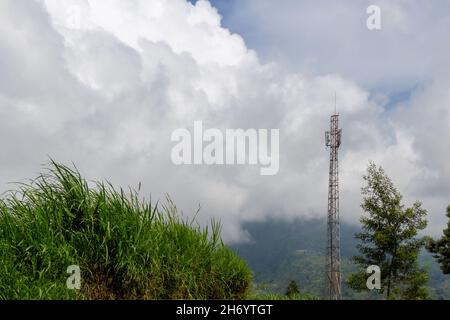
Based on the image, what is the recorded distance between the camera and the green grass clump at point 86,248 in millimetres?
7047

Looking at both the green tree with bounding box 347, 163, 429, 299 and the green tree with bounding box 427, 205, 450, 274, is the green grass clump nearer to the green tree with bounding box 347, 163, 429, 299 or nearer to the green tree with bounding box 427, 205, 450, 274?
the green tree with bounding box 347, 163, 429, 299

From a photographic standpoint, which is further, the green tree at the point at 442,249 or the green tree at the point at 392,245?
the green tree at the point at 442,249

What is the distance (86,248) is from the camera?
7.49 m

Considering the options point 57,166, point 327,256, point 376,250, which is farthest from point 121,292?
point 327,256

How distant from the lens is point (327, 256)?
36156 millimetres

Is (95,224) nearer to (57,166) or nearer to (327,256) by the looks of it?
(57,166)

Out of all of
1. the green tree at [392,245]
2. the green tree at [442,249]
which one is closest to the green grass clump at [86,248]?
the green tree at [392,245]

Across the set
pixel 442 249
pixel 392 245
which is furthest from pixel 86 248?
pixel 442 249

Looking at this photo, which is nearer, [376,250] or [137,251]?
[137,251]

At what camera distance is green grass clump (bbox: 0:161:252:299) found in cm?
705

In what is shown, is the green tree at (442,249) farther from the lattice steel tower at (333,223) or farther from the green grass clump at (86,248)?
the green grass clump at (86,248)

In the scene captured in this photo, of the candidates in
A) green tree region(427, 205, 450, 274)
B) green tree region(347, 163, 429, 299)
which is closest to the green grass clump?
green tree region(347, 163, 429, 299)
